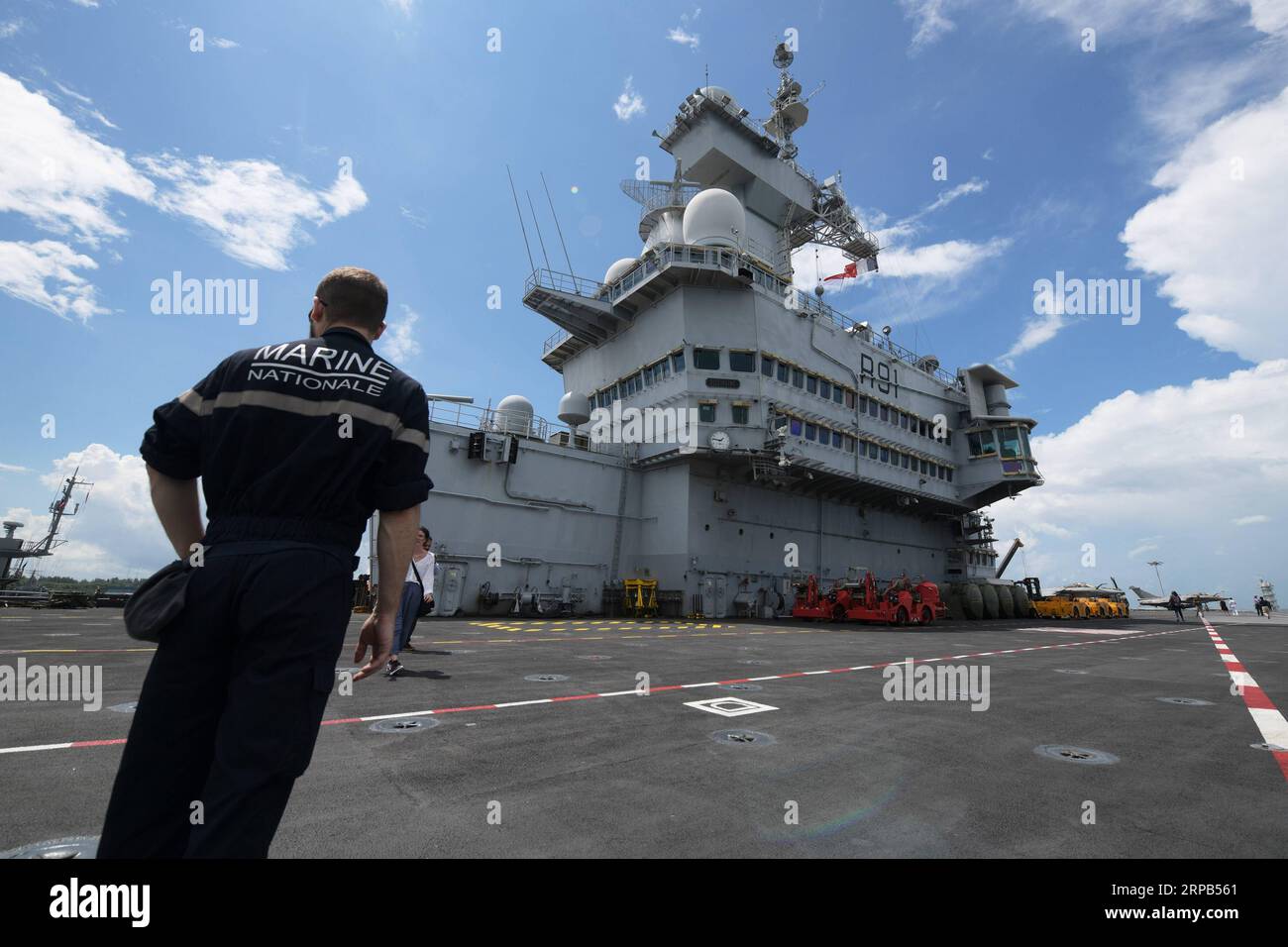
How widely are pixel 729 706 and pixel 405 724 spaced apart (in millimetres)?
3149

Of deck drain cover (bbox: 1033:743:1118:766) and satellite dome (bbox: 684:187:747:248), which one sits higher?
satellite dome (bbox: 684:187:747:248)

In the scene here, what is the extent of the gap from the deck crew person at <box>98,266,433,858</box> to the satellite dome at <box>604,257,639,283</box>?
100.0 feet

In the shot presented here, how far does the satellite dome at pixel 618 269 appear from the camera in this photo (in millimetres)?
30922

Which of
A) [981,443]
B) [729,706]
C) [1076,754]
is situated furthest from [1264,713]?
[981,443]

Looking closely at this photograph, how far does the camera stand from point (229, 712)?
1.56 m

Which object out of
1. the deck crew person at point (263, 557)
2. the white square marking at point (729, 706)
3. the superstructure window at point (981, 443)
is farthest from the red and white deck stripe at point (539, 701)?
the superstructure window at point (981, 443)

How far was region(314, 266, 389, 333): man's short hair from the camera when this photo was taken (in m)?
2.18

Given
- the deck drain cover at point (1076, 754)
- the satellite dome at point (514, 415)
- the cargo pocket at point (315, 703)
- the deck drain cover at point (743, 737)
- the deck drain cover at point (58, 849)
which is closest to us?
the cargo pocket at point (315, 703)

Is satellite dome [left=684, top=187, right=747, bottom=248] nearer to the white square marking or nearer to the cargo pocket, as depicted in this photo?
the white square marking

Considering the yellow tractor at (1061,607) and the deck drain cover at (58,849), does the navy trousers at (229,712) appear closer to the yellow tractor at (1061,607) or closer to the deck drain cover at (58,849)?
the deck drain cover at (58,849)

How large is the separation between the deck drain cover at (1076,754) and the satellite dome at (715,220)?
2635cm

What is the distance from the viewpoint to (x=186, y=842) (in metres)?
1.63

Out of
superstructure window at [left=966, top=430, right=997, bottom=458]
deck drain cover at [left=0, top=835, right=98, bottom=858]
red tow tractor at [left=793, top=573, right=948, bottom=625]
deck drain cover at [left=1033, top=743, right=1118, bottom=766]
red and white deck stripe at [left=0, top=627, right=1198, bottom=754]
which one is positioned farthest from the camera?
superstructure window at [left=966, top=430, right=997, bottom=458]

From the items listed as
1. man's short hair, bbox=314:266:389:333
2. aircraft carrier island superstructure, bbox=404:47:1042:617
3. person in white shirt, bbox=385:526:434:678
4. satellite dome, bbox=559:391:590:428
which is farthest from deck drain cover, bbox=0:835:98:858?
satellite dome, bbox=559:391:590:428
